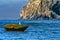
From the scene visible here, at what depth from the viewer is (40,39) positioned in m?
63.2

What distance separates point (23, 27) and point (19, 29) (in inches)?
51.6

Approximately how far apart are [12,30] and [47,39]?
23385 mm

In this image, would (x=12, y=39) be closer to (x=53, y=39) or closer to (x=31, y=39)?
(x=31, y=39)

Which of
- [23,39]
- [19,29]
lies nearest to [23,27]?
[19,29]

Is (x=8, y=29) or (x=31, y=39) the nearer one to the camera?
(x=31, y=39)

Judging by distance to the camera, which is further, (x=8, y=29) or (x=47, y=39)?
(x=8, y=29)

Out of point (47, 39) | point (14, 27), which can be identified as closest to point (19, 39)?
point (47, 39)

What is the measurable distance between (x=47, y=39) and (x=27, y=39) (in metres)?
4.28

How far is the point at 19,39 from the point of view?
63656 millimetres

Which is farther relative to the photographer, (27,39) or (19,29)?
(19,29)

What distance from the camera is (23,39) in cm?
6412

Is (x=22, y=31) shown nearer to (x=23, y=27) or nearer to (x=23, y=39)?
(x=23, y=27)

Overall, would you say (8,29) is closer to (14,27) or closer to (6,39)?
(14,27)

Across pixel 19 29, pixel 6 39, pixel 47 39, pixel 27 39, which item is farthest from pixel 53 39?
pixel 19 29
